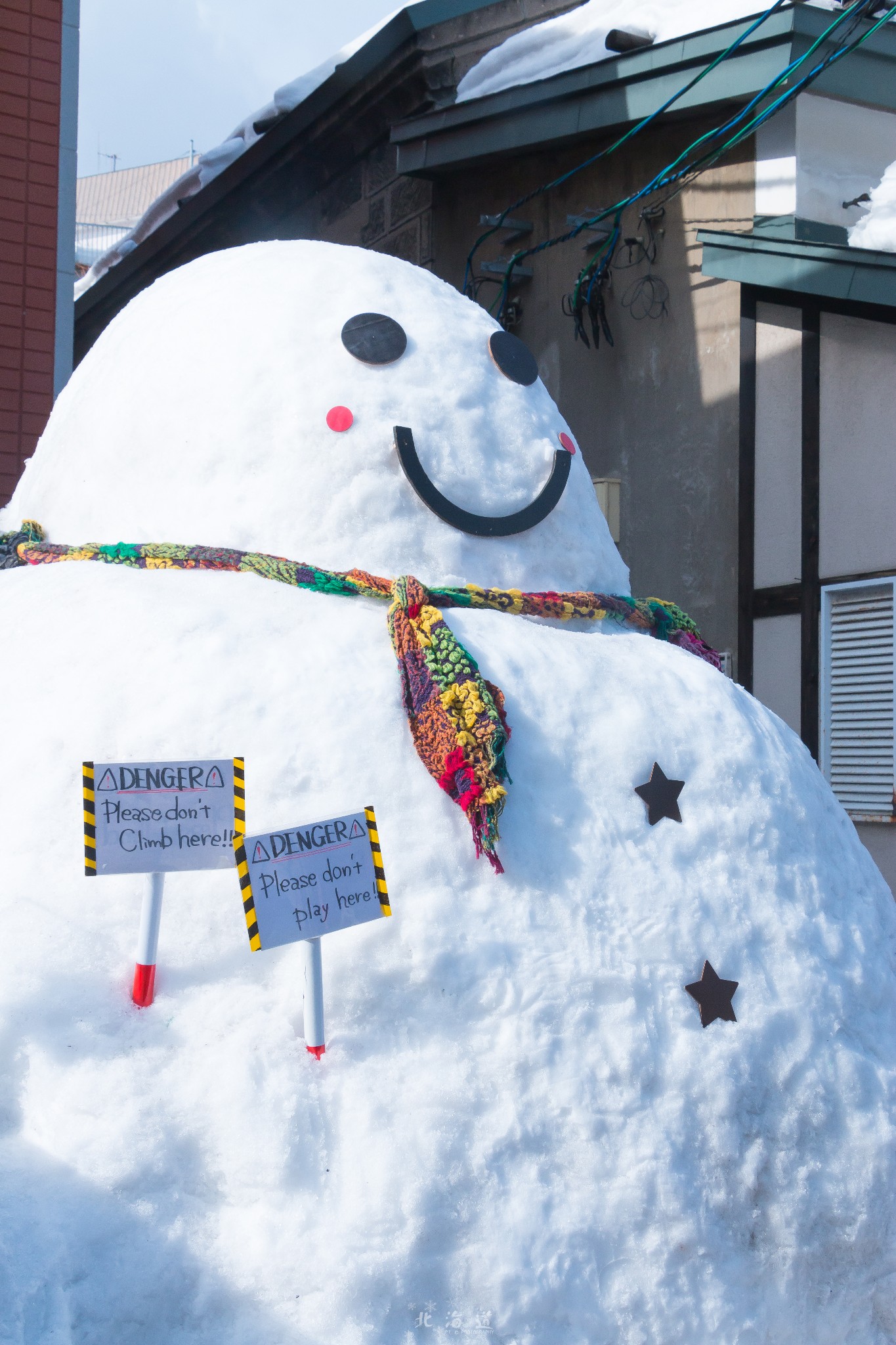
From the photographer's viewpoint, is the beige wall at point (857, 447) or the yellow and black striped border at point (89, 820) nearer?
the yellow and black striped border at point (89, 820)

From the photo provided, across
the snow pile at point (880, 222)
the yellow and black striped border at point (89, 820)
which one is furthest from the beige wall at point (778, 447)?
the yellow and black striped border at point (89, 820)

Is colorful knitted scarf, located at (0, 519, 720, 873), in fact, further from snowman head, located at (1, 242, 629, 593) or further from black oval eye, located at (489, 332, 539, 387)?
black oval eye, located at (489, 332, 539, 387)

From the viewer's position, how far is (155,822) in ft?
8.06

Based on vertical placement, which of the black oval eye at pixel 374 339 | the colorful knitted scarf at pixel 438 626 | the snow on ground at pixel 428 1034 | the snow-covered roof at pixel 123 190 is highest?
the snow-covered roof at pixel 123 190

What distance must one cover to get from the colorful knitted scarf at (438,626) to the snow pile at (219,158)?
750cm

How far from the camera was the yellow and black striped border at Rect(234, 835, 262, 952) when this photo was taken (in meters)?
2.37

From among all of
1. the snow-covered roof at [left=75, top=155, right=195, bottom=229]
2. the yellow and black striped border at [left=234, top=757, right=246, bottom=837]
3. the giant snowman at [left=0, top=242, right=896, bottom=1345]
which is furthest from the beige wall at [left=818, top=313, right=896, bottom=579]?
the snow-covered roof at [left=75, top=155, right=195, bottom=229]

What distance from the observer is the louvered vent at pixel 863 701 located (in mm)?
6824

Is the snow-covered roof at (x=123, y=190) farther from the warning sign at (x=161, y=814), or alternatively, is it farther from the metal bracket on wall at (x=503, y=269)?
the warning sign at (x=161, y=814)

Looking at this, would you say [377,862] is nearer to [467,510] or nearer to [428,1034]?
[428,1034]

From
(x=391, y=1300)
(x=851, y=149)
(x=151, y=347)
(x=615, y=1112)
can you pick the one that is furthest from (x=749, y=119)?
(x=391, y=1300)

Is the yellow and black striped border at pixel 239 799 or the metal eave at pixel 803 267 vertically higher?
the metal eave at pixel 803 267

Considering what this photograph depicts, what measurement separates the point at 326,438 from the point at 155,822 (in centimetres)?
117

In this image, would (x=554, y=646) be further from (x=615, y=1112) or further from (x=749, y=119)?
(x=749, y=119)
